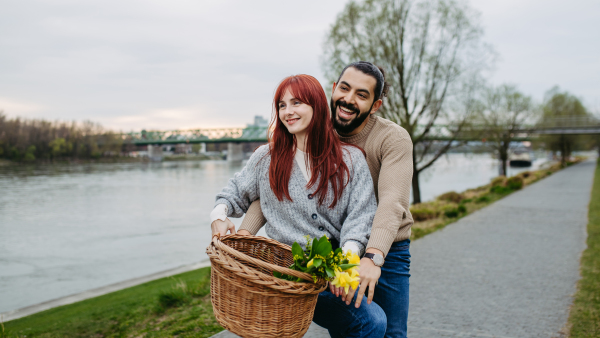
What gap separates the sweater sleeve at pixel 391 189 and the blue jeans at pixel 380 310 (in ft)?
0.87

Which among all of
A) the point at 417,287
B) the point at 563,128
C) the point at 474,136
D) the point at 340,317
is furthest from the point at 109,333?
the point at 563,128

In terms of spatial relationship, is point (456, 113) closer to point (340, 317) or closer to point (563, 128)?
point (340, 317)

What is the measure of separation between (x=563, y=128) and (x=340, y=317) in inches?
1939

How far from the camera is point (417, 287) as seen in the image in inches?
191

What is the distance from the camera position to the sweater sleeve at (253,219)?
6.75 ft

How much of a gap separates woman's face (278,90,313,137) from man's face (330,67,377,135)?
0.88 feet

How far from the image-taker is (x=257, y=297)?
151 cm

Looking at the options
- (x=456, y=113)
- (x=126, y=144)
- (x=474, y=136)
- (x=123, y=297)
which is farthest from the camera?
(x=126, y=144)

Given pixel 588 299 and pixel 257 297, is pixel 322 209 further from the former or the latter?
pixel 588 299

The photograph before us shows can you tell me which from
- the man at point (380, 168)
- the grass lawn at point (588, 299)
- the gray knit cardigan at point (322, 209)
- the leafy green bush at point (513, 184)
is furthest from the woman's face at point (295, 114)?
the leafy green bush at point (513, 184)

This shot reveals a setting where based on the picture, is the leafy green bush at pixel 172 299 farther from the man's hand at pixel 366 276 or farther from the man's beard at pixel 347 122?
the man's hand at pixel 366 276

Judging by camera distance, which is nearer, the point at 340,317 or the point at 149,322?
the point at 340,317

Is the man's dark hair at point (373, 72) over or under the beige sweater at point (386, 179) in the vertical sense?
over

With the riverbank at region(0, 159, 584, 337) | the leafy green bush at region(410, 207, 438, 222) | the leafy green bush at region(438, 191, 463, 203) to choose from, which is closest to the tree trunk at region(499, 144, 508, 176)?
the leafy green bush at region(438, 191, 463, 203)
